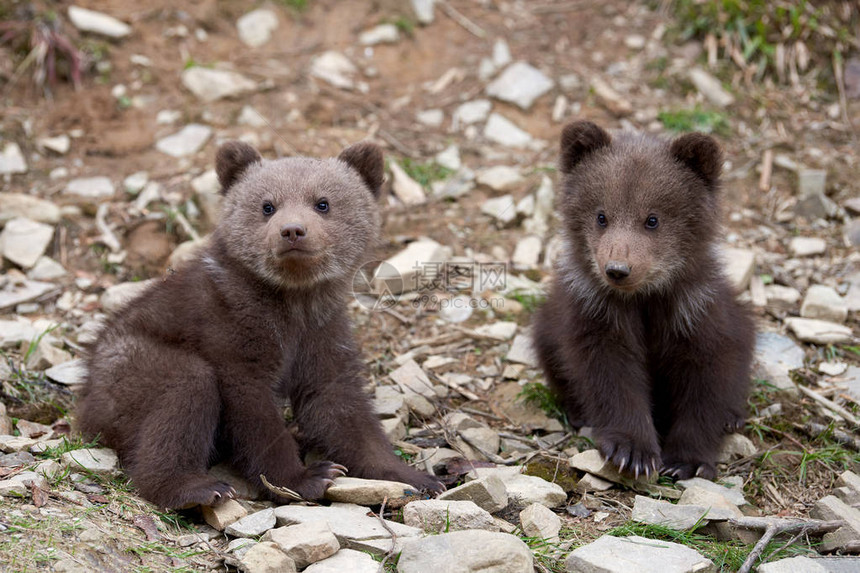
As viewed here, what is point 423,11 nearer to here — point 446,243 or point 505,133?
point 505,133

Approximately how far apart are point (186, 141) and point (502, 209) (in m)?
3.34

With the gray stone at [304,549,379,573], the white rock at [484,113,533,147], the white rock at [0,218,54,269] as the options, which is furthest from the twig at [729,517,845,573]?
the white rock at [0,218,54,269]

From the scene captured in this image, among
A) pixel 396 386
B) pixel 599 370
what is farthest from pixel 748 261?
pixel 396 386

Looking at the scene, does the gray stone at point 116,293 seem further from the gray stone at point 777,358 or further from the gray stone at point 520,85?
the gray stone at point 777,358

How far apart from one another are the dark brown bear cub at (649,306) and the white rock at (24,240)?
4809mm

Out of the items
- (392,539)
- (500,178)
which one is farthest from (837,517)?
(500,178)

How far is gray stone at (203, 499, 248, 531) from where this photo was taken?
4836 mm

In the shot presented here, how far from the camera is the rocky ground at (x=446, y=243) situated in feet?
15.5

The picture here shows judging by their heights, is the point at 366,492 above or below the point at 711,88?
below

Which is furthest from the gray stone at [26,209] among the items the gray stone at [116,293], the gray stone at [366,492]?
the gray stone at [366,492]

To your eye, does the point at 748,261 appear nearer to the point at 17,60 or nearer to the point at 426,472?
the point at 426,472

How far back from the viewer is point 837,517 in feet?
16.5

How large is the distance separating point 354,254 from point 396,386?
1366mm

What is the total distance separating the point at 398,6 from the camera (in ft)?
34.8
